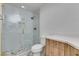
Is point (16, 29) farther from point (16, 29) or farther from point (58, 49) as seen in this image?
point (58, 49)

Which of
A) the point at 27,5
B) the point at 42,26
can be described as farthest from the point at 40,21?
the point at 27,5

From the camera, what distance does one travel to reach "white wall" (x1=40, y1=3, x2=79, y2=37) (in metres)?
1.89

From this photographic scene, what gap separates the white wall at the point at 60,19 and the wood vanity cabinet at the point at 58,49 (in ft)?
0.49

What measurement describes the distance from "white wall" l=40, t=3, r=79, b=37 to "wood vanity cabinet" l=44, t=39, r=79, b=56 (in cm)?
15

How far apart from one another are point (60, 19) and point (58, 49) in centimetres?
42

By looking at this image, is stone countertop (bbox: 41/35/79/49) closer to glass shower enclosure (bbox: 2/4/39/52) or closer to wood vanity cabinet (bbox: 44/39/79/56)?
wood vanity cabinet (bbox: 44/39/79/56)

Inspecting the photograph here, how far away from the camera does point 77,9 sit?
6.22 feet

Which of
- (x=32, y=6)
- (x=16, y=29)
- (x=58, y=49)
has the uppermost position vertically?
(x=32, y=6)

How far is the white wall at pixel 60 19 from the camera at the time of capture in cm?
189

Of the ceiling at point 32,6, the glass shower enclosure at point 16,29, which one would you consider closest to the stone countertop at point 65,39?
the glass shower enclosure at point 16,29

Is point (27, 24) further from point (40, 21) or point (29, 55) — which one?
point (29, 55)

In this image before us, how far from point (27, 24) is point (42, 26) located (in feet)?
0.72

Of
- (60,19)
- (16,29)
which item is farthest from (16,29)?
(60,19)

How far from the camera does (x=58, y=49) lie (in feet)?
6.28
